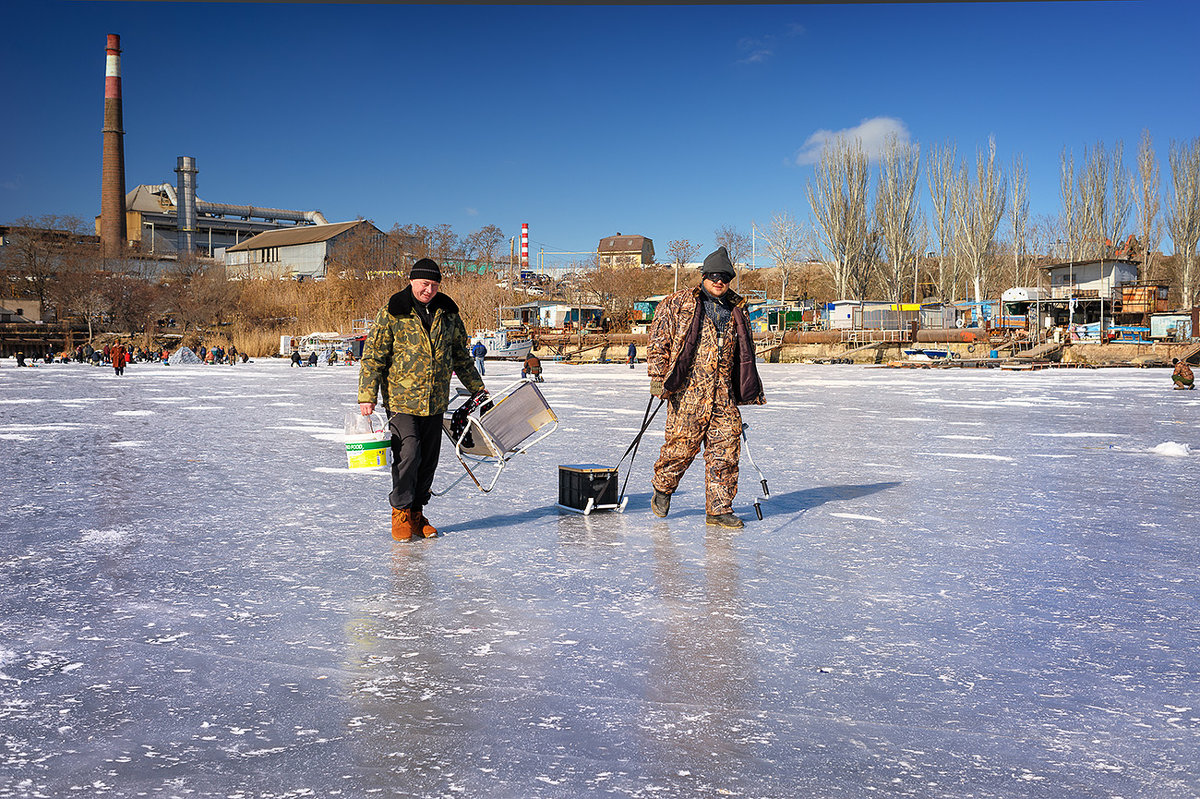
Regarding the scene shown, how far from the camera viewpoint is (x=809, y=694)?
304 centimetres

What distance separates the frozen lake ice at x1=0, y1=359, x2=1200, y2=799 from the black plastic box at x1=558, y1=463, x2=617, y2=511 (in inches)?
6.0

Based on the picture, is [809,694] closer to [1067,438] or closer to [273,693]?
[273,693]

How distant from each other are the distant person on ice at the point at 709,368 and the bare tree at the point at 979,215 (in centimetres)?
5578

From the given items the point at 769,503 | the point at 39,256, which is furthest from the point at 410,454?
the point at 39,256

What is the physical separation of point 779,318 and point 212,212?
74952 millimetres

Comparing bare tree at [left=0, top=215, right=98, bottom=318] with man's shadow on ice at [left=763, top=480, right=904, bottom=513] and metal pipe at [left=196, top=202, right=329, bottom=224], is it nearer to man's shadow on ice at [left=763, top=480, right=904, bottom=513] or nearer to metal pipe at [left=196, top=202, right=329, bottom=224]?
metal pipe at [left=196, top=202, right=329, bottom=224]

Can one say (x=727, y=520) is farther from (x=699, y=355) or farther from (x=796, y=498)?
(x=796, y=498)

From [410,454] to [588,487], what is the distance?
4.72 ft

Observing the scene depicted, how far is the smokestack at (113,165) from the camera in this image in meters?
81.9

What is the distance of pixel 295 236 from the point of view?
94125 mm

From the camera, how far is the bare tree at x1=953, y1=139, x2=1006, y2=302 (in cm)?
5719

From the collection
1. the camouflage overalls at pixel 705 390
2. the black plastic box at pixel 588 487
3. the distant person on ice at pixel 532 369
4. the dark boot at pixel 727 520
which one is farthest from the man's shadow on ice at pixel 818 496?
the distant person on ice at pixel 532 369

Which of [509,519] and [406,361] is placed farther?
[509,519]

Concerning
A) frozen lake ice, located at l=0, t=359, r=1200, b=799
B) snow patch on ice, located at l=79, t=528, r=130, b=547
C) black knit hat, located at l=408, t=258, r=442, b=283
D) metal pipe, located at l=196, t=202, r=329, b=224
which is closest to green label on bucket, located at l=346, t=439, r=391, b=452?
frozen lake ice, located at l=0, t=359, r=1200, b=799
